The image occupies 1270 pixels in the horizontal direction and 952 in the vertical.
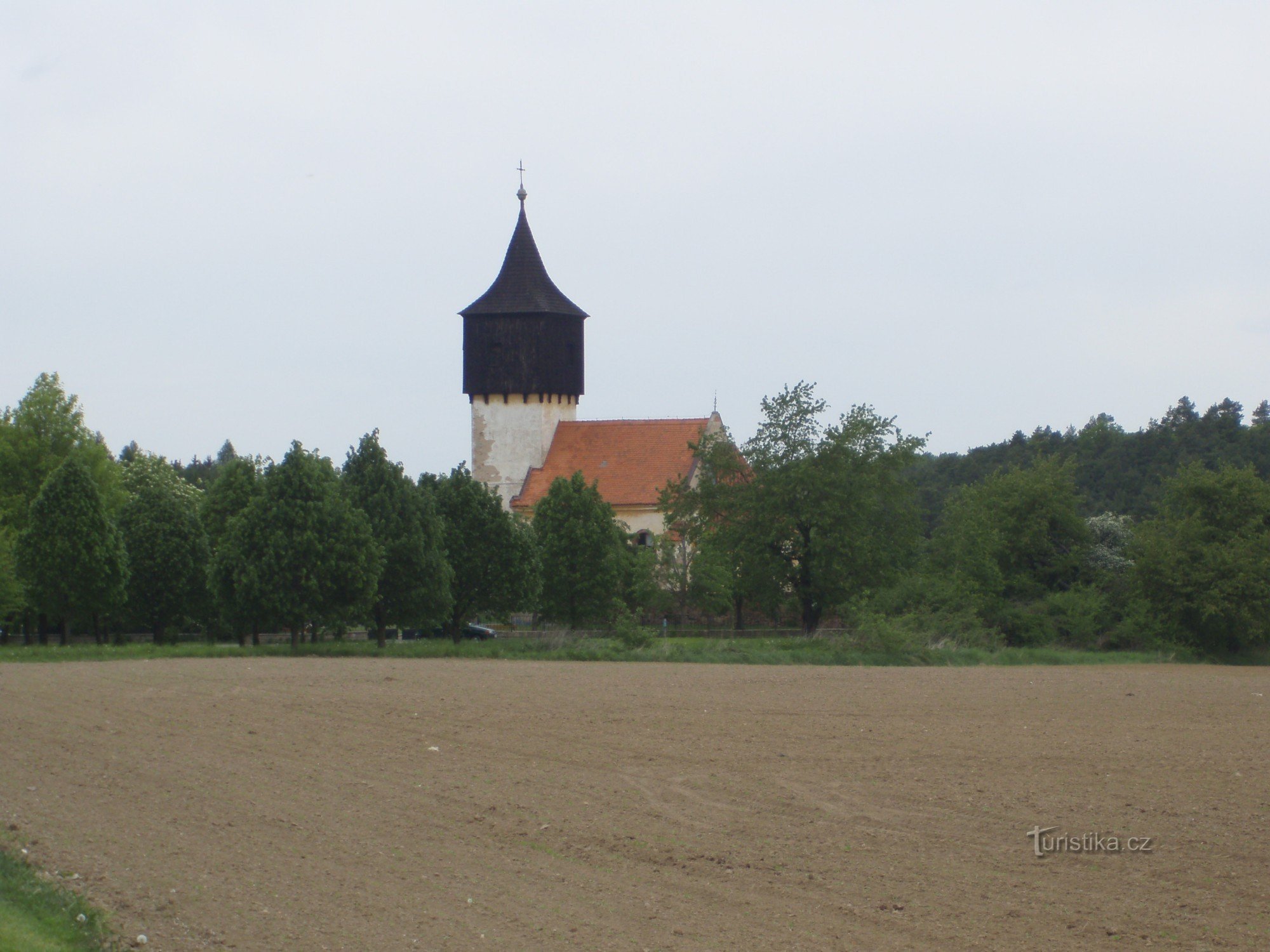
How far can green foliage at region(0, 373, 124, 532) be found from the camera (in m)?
47.8

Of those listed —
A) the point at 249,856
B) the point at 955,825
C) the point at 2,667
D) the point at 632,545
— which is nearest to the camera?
the point at 249,856

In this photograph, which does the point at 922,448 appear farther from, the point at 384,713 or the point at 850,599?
the point at 384,713

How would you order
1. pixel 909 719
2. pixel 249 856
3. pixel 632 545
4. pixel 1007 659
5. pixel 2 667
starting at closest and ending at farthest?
pixel 249 856 < pixel 909 719 < pixel 2 667 < pixel 1007 659 < pixel 632 545

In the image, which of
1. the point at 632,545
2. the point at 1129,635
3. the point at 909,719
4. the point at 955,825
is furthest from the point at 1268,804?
the point at 632,545

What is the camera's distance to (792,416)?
4372 centimetres

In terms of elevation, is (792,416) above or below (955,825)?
above

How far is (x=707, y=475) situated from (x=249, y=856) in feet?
117

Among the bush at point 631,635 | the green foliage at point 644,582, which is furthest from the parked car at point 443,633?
the bush at point 631,635

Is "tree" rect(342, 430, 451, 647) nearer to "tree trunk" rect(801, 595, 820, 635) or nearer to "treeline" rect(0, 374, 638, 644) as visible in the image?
"treeline" rect(0, 374, 638, 644)

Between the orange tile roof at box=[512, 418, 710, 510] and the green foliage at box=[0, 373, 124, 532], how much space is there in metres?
17.6

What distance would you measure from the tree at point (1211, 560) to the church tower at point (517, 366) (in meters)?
27.6

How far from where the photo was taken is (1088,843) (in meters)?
11.1

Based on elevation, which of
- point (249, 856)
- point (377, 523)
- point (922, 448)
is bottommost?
point (249, 856)

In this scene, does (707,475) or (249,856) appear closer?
(249,856)
